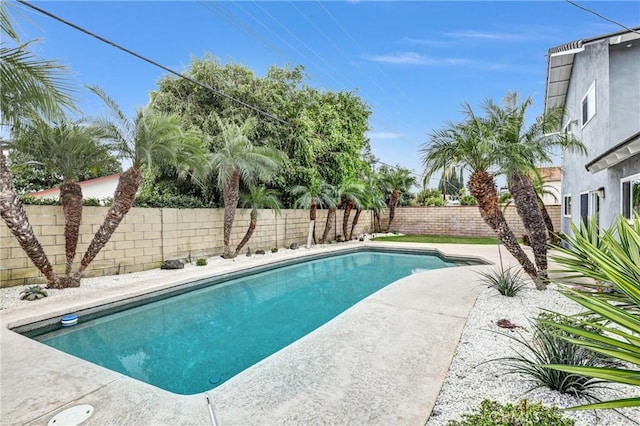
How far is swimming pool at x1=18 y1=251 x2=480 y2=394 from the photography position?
4570 mm

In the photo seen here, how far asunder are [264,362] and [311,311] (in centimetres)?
327

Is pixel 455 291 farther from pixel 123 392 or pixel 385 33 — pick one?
pixel 385 33

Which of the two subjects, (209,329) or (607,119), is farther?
(607,119)

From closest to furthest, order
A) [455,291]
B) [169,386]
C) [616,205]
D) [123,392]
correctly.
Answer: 1. [123,392]
2. [169,386]
3. [455,291]
4. [616,205]

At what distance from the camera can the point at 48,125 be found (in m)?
7.23

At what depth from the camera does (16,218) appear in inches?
258

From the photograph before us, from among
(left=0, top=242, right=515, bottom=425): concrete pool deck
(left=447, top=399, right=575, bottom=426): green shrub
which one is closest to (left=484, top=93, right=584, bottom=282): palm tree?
(left=0, top=242, right=515, bottom=425): concrete pool deck

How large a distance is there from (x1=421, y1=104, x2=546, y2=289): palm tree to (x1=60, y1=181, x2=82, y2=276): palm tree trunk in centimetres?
844

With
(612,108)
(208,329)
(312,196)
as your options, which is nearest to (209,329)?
(208,329)

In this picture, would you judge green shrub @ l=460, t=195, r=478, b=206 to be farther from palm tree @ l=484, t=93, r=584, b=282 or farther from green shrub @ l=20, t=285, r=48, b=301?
green shrub @ l=20, t=285, r=48, b=301

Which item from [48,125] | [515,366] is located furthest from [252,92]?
[515,366]

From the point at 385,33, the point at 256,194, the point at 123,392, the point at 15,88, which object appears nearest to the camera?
the point at 123,392

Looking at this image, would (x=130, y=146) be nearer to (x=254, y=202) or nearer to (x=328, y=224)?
(x=254, y=202)

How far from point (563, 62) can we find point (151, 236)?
52.0 ft
